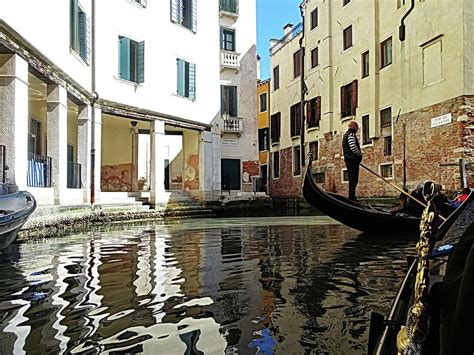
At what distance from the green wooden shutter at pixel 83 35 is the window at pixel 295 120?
10.5m

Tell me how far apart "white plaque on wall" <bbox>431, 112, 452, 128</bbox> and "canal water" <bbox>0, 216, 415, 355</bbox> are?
6132 millimetres

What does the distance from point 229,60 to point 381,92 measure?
182 inches

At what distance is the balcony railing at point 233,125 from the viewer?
1543cm

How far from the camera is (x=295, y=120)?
19203mm

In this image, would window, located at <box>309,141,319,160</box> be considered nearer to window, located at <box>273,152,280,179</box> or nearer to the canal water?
window, located at <box>273,152,280,179</box>

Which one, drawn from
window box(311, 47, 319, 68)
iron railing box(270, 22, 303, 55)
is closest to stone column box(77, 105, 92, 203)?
window box(311, 47, 319, 68)

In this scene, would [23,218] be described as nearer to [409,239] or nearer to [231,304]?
[231,304]

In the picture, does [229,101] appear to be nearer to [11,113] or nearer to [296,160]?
[296,160]

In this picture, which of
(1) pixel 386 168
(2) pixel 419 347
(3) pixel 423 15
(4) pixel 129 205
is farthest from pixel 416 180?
(2) pixel 419 347

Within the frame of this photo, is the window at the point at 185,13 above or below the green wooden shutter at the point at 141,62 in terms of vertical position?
above

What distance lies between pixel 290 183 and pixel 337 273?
50.0ft

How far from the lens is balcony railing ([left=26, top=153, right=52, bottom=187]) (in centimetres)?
743

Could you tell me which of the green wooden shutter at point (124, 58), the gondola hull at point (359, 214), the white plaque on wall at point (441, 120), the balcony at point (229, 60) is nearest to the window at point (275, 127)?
the balcony at point (229, 60)

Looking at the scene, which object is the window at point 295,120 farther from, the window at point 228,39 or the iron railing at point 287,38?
the window at point 228,39
